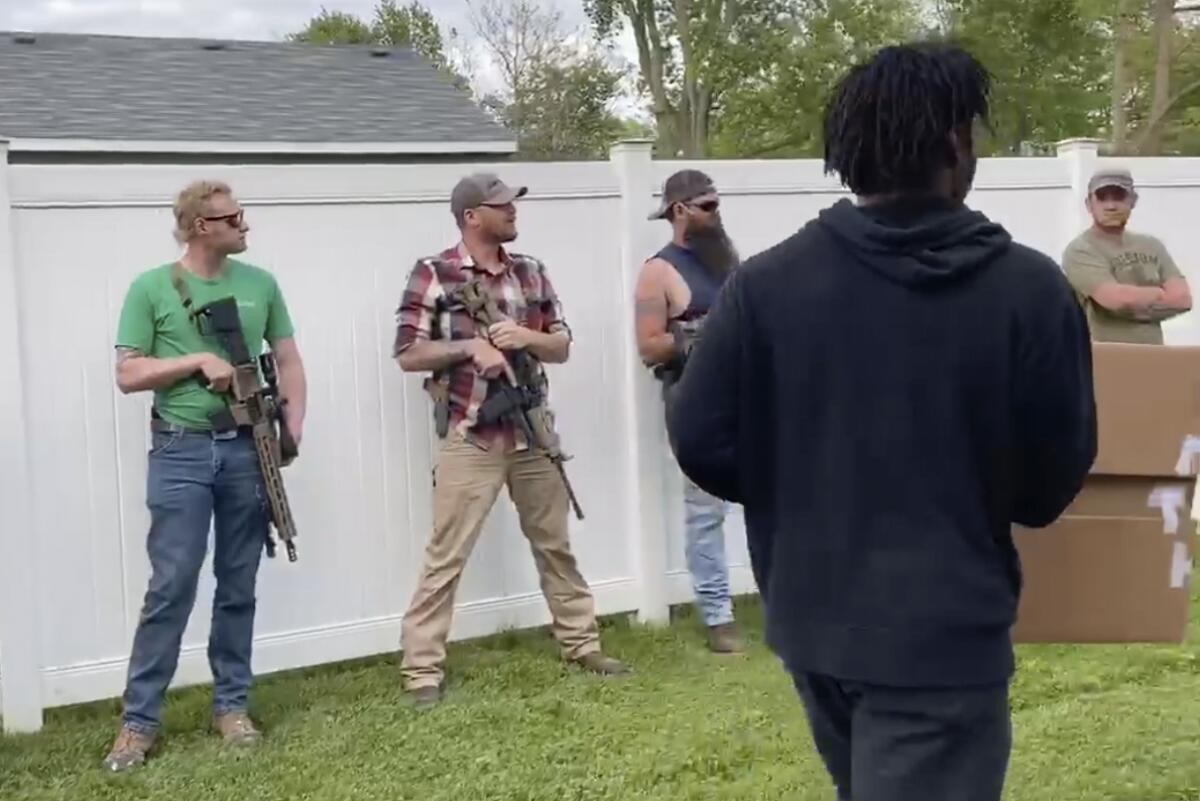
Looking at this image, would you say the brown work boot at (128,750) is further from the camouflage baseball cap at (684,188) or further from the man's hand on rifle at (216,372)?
the camouflage baseball cap at (684,188)

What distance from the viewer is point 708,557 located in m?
5.98

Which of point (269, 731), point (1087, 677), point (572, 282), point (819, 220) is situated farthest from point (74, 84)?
point (819, 220)

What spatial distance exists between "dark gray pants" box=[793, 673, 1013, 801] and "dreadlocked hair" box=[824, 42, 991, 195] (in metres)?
0.80

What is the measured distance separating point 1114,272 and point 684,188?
6.35 feet

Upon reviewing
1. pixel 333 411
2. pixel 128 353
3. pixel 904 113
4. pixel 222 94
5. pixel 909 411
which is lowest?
pixel 333 411

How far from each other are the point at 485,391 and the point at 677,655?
4.69 feet

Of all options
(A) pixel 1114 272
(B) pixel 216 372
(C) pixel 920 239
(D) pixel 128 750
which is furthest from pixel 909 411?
(A) pixel 1114 272

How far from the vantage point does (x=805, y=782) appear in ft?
13.9

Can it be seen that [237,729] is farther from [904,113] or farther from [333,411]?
[904,113]

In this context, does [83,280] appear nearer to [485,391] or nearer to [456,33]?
[485,391]

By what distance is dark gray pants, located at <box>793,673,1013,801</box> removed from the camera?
2.21m

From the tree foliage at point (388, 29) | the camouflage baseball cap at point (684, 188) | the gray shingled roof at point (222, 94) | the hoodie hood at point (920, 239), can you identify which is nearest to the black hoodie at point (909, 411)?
the hoodie hood at point (920, 239)

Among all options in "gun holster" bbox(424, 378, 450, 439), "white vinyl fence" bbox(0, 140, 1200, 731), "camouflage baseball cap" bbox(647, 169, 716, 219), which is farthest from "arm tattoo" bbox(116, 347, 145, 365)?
"camouflage baseball cap" bbox(647, 169, 716, 219)

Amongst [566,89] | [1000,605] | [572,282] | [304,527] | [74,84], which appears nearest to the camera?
[1000,605]
